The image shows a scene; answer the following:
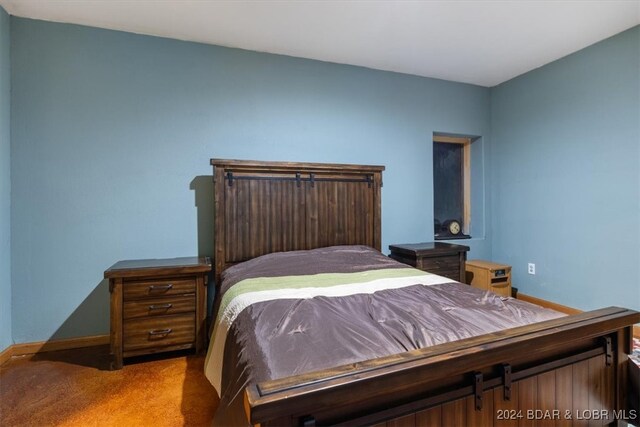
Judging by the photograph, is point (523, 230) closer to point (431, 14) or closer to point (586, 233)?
point (586, 233)

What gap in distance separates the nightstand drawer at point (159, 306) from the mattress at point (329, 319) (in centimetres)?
37

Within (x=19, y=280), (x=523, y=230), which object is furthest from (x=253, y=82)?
(x=523, y=230)

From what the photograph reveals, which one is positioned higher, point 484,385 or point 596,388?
point 484,385

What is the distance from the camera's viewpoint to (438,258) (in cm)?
288

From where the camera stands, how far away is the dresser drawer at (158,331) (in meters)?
2.09

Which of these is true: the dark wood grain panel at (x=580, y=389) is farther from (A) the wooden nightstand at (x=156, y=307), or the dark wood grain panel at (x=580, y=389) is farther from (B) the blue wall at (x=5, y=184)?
(B) the blue wall at (x=5, y=184)

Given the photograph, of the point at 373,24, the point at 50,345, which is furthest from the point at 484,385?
the point at 50,345

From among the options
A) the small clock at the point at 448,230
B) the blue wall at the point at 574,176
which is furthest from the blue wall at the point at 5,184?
the blue wall at the point at 574,176

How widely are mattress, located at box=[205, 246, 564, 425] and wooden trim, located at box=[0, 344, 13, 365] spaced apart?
1.67 metres

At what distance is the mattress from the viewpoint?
1062 mm

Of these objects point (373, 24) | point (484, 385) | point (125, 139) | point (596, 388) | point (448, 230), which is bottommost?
point (596, 388)

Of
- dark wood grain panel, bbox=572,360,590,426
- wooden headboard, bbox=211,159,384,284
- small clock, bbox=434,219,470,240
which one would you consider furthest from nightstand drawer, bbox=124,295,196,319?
small clock, bbox=434,219,470,240

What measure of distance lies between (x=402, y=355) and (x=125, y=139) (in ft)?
8.67

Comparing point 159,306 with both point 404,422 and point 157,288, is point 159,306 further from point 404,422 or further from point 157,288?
point 404,422
